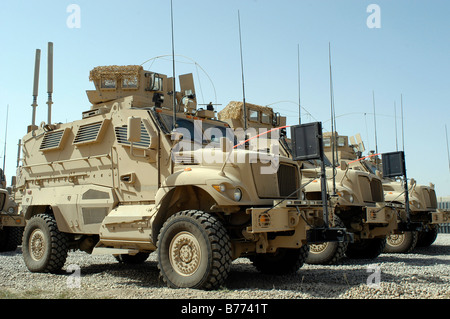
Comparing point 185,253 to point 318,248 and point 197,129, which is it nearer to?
point 197,129

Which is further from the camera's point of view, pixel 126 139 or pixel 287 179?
pixel 126 139

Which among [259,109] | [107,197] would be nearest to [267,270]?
[107,197]

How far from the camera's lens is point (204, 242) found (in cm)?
634

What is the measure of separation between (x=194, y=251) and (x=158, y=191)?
3.92ft

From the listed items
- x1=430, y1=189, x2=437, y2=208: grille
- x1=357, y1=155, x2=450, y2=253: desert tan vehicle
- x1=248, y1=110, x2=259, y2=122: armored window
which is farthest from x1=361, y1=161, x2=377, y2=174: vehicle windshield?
x1=248, y1=110, x2=259, y2=122: armored window

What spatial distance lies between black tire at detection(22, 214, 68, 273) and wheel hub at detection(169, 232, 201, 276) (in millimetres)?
3090

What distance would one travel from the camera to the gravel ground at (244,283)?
20.0 feet

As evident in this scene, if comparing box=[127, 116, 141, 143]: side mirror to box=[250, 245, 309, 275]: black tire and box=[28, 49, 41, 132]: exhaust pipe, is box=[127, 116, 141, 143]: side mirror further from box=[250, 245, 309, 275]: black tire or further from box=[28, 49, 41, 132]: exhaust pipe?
box=[28, 49, 41, 132]: exhaust pipe

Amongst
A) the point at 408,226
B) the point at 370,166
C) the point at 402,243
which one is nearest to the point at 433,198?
the point at 370,166

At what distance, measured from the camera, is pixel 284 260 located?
27.0 feet
